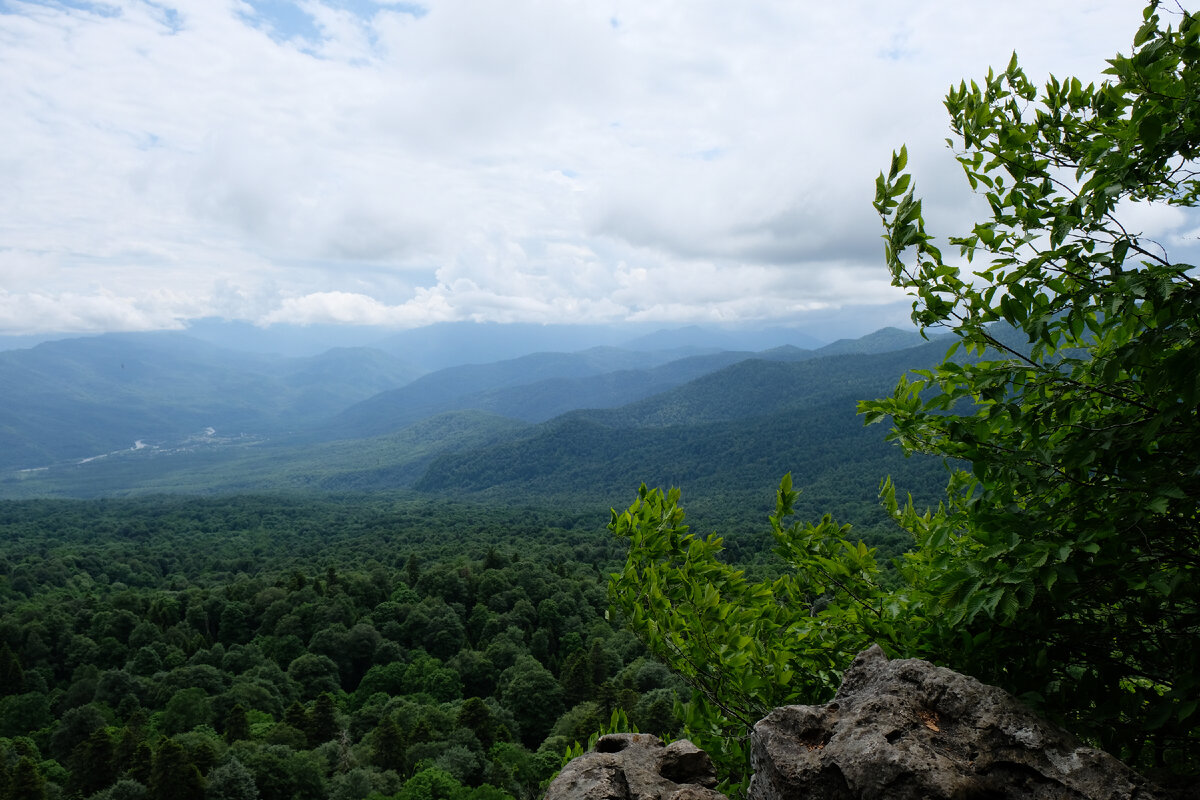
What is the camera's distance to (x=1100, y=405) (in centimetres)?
334

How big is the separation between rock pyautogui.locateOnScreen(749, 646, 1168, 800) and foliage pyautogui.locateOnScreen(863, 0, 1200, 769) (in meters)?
0.29

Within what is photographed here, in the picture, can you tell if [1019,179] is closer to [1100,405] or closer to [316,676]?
[1100,405]

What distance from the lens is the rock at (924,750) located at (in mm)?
2840

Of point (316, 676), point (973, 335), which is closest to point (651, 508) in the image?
point (973, 335)

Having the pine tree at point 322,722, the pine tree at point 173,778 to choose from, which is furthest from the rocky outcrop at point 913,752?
the pine tree at point 322,722

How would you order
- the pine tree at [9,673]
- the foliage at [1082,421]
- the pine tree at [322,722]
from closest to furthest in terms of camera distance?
1. the foliage at [1082,421]
2. the pine tree at [322,722]
3. the pine tree at [9,673]

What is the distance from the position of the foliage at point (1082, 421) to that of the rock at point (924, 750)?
286 mm

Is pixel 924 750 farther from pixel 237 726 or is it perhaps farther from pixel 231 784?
pixel 237 726

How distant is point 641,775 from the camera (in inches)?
154

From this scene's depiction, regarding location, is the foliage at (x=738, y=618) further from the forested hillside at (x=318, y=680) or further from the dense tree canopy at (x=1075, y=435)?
the forested hillside at (x=318, y=680)

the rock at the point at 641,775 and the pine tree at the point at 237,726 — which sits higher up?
the rock at the point at 641,775

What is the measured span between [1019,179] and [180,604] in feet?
224

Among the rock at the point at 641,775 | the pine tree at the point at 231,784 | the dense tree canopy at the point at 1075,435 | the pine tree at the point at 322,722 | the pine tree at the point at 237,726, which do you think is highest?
the dense tree canopy at the point at 1075,435

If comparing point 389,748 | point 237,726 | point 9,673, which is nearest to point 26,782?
point 237,726
